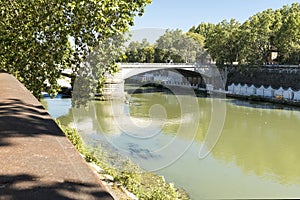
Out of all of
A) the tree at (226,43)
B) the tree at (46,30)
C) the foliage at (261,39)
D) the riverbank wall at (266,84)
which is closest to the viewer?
the tree at (46,30)

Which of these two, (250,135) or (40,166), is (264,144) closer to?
(250,135)

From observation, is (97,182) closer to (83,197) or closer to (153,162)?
(83,197)

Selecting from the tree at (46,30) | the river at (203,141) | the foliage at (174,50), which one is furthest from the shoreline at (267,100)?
the tree at (46,30)

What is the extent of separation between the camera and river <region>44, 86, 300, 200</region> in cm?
752

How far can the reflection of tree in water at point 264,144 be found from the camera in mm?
8727

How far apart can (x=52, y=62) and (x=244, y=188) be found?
4921 millimetres

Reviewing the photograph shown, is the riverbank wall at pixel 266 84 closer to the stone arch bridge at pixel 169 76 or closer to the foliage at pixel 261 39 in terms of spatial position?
the foliage at pixel 261 39

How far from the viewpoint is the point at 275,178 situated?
8031mm

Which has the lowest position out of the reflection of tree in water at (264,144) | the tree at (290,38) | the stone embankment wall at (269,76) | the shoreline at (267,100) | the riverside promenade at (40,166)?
the reflection of tree in water at (264,144)

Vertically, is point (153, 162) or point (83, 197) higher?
point (83, 197)

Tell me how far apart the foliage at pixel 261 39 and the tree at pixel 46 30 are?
2075cm

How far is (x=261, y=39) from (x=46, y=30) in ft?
71.3

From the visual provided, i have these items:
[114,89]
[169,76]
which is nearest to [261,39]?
[114,89]

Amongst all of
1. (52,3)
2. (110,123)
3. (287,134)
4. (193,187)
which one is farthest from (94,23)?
(287,134)
